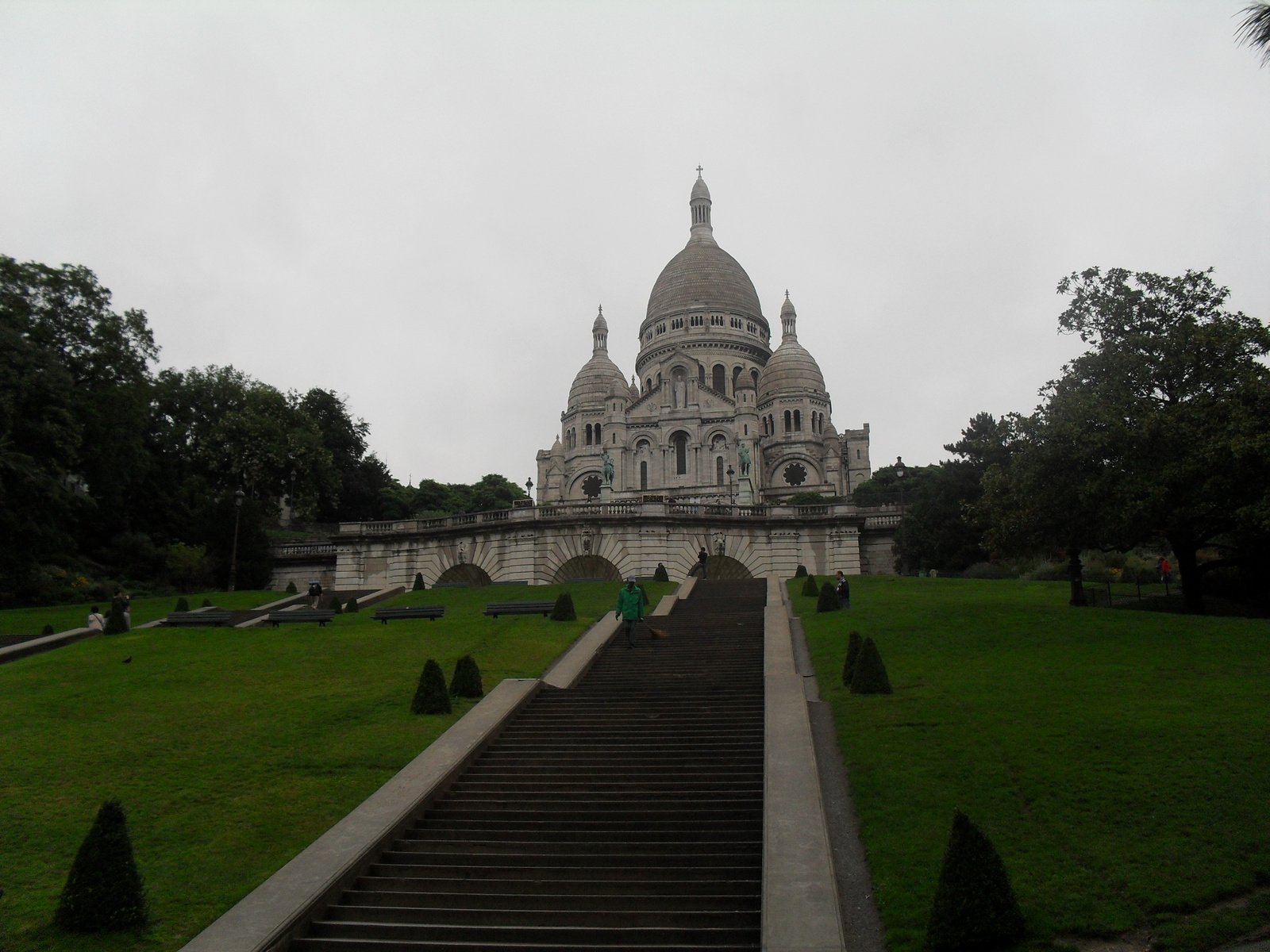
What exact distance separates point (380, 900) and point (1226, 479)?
20.3 meters

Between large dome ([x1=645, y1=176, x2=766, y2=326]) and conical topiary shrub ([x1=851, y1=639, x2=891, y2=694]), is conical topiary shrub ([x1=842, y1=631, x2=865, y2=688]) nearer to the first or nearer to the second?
conical topiary shrub ([x1=851, y1=639, x2=891, y2=694])

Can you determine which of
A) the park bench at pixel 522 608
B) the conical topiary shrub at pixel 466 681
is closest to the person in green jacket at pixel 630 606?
the conical topiary shrub at pixel 466 681

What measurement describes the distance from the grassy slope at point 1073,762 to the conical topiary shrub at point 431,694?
677cm

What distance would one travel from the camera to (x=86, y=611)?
38.0 m

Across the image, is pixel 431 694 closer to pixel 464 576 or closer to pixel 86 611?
pixel 86 611

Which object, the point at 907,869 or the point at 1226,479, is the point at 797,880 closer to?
the point at 907,869

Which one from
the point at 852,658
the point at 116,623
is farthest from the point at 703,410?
the point at 852,658

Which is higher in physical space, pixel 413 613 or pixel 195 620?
pixel 413 613

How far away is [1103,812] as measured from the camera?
12.0 meters

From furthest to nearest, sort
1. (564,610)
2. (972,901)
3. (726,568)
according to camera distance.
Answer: (726,568) → (564,610) → (972,901)

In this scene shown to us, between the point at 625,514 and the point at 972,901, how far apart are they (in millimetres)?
34715

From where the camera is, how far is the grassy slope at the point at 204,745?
1153cm

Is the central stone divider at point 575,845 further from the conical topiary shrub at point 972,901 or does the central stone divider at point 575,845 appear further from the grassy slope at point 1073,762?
the grassy slope at point 1073,762

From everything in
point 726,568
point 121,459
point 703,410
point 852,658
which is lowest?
point 852,658
